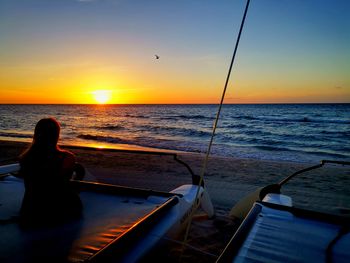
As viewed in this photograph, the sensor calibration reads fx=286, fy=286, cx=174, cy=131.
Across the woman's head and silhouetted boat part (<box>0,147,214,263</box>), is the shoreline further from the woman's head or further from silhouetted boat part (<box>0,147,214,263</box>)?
the woman's head

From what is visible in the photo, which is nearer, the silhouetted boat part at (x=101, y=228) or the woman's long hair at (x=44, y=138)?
the silhouetted boat part at (x=101, y=228)

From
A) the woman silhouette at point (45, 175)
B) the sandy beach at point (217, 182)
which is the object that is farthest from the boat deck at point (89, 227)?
the sandy beach at point (217, 182)

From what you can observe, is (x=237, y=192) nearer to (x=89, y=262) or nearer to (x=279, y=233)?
(x=279, y=233)

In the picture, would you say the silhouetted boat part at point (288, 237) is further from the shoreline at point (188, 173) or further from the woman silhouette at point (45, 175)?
the shoreline at point (188, 173)

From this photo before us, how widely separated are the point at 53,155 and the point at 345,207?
6.03 m

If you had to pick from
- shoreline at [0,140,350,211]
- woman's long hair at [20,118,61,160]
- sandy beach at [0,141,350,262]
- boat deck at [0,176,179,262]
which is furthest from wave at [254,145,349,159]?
woman's long hair at [20,118,61,160]

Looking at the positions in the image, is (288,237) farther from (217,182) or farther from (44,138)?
(217,182)

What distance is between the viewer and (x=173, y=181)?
794cm

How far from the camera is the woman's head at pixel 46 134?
3.03 metres

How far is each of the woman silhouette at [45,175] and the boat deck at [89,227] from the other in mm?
219

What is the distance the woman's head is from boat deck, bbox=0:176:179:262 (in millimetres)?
876

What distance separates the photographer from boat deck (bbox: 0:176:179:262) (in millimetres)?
2447

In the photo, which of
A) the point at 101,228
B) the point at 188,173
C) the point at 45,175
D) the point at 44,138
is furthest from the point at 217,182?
the point at 44,138

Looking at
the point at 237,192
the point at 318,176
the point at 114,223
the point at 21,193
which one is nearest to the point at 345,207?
the point at 237,192
